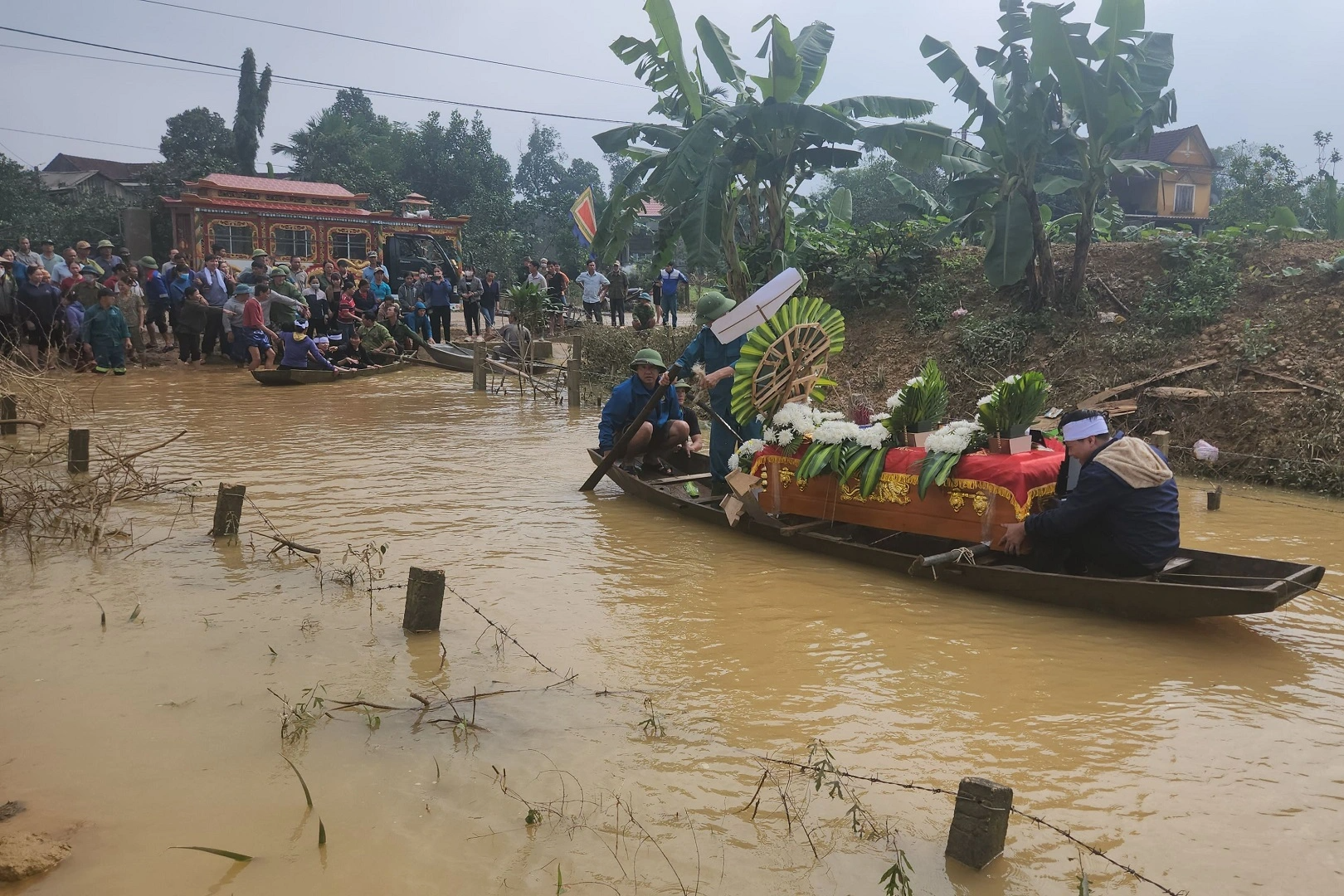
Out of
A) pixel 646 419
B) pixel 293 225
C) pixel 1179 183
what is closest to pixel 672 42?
pixel 646 419

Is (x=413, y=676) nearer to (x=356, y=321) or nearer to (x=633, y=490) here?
(x=633, y=490)

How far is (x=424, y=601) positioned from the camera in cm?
594

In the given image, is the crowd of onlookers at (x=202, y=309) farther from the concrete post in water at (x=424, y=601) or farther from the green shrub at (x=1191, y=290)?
the concrete post in water at (x=424, y=601)

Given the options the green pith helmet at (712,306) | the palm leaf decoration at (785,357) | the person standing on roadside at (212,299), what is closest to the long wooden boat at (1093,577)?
the palm leaf decoration at (785,357)

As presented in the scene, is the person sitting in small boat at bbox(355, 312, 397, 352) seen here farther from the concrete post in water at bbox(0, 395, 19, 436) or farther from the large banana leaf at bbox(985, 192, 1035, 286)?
the large banana leaf at bbox(985, 192, 1035, 286)

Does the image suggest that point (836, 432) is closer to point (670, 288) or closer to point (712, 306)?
point (712, 306)

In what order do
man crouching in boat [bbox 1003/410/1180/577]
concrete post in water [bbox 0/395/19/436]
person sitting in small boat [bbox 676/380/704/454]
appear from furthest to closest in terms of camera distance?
concrete post in water [bbox 0/395/19/436], person sitting in small boat [bbox 676/380/704/454], man crouching in boat [bbox 1003/410/1180/577]

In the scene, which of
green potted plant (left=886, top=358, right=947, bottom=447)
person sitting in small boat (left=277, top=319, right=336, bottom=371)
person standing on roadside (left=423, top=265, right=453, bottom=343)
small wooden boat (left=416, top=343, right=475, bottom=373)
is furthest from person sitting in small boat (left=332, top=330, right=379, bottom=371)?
green potted plant (left=886, top=358, right=947, bottom=447)

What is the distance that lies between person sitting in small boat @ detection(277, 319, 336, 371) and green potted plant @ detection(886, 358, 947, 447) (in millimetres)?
13400

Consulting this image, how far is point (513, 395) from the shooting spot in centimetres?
1798

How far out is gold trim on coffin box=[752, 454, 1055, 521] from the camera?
255 inches

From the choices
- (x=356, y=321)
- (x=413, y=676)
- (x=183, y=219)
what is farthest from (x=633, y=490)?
(x=183, y=219)

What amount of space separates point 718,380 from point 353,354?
42.2ft

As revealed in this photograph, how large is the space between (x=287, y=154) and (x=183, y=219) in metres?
20.6
